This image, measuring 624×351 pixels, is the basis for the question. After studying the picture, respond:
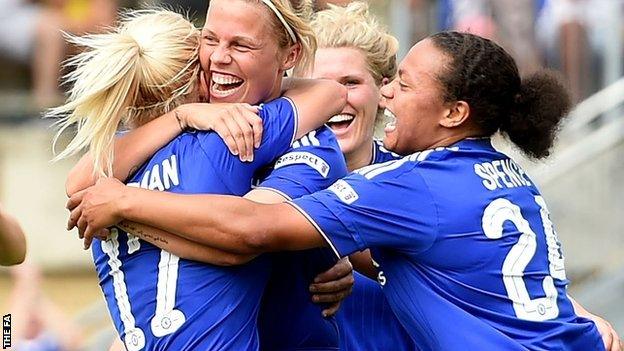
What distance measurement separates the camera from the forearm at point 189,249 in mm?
4180

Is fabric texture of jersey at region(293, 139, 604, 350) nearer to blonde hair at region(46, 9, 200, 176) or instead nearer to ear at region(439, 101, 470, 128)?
ear at region(439, 101, 470, 128)

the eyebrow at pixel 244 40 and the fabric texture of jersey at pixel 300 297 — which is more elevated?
the eyebrow at pixel 244 40

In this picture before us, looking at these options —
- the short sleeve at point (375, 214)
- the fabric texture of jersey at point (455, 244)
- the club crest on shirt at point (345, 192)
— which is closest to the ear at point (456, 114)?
the fabric texture of jersey at point (455, 244)

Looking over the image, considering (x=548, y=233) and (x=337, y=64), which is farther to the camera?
(x=337, y=64)

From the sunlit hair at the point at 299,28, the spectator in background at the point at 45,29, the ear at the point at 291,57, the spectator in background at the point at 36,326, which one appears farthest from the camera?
the spectator in background at the point at 45,29

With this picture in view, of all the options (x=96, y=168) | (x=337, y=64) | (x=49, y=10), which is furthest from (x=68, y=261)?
(x=96, y=168)

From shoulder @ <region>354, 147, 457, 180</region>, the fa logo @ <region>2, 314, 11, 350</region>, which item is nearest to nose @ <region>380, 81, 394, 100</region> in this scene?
shoulder @ <region>354, 147, 457, 180</region>

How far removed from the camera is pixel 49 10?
12.1 m

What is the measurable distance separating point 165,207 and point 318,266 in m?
0.60

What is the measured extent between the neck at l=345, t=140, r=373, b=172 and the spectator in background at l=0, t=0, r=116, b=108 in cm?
675

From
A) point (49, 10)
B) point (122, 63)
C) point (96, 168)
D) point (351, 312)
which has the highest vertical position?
point (122, 63)

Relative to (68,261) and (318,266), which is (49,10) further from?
(318,266)

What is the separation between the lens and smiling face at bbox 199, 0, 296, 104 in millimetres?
4367

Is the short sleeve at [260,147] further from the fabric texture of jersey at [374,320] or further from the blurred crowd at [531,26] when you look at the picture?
the blurred crowd at [531,26]
